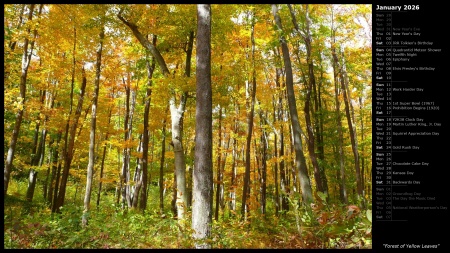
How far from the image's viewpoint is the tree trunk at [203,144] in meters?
6.10

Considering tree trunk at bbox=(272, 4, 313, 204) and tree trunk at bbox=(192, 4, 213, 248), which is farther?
tree trunk at bbox=(272, 4, 313, 204)

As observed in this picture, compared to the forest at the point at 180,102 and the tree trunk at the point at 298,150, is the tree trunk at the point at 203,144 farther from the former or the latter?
the tree trunk at the point at 298,150

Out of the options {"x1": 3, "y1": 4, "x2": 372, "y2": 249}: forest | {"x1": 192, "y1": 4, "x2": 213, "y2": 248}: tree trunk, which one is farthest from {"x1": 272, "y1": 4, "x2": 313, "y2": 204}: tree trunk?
{"x1": 192, "y1": 4, "x2": 213, "y2": 248}: tree trunk

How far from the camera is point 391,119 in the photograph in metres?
5.48

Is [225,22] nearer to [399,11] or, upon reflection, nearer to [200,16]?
[200,16]

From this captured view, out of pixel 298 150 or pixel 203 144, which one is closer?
pixel 203 144

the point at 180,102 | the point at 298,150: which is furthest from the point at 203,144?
the point at 298,150

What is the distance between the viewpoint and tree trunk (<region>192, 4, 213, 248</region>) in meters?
6.10

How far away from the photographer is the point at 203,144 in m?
6.51

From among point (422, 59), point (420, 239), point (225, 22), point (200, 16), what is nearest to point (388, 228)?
point (420, 239)

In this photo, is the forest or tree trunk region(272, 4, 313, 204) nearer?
the forest

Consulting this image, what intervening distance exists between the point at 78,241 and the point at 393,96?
6.99m

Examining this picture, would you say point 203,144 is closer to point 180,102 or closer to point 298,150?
point 180,102

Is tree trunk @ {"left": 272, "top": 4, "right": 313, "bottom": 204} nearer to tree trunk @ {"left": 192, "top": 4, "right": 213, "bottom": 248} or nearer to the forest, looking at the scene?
the forest
